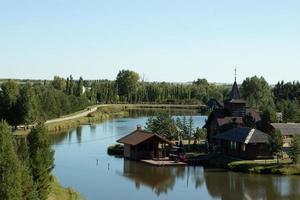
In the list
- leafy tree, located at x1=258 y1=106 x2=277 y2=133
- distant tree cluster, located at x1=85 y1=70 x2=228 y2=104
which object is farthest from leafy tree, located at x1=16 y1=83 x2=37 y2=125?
distant tree cluster, located at x1=85 y1=70 x2=228 y2=104

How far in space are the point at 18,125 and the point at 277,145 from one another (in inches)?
1327

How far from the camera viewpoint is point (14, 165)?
17875 millimetres

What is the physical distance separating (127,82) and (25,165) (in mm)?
119063

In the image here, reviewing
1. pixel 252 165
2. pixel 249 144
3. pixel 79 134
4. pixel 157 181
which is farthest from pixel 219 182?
pixel 79 134

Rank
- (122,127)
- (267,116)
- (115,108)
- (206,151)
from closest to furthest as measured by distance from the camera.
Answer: (206,151)
(267,116)
(122,127)
(115,108)

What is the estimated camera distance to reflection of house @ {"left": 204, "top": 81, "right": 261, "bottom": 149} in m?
47.7

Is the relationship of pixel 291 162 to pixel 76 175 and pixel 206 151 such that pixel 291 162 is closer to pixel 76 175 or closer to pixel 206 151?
pixel 206 151

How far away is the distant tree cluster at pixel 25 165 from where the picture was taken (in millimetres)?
17609

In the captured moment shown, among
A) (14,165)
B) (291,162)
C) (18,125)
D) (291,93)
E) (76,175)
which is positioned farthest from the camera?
(291,93)

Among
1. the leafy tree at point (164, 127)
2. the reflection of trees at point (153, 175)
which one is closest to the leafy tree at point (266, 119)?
the leafy tree at point (164, 127)

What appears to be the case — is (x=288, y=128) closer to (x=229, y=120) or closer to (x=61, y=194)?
(x=229, y=120)

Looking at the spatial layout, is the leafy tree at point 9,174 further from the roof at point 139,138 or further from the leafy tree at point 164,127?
the leafy tree at point 164,127

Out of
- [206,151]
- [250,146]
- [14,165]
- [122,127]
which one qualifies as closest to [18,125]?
[122,127]

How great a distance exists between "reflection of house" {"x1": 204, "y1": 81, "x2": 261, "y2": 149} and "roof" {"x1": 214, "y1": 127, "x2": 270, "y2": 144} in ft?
11.2
